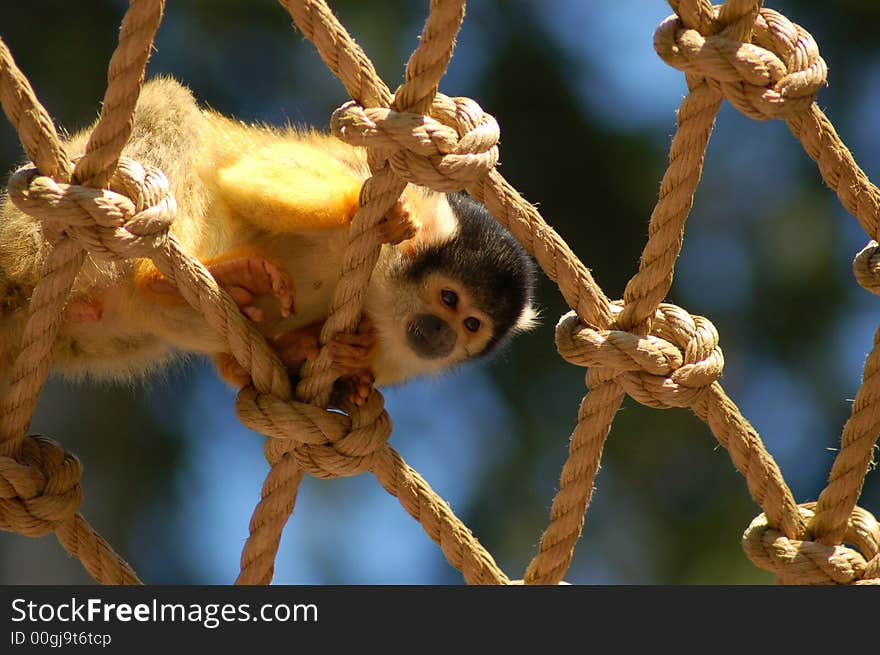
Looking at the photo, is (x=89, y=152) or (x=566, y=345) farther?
(x=566, y=345)

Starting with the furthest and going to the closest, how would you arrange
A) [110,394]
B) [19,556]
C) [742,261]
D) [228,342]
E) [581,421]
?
[742,261]
[110,394]
[19,556]
[581,421]
[228,342]

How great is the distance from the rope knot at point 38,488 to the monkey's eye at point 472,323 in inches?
50.3

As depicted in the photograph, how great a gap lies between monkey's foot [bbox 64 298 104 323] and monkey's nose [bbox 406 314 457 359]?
87 centimetres

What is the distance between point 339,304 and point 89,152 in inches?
24.7

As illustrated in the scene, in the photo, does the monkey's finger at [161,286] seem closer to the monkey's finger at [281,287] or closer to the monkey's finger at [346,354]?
the monkey's finger at [281,287]

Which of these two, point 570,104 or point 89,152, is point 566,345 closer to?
point 89,152

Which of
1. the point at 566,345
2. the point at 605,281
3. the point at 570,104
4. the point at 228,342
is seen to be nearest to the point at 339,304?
the point at 228,342

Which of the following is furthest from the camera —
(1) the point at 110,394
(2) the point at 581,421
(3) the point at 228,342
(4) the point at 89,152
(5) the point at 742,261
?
(5) the point at 742,261

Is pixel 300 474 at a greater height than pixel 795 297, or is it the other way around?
pixel 300 474

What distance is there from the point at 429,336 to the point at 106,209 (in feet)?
4.38

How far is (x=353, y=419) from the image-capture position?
102 inches
